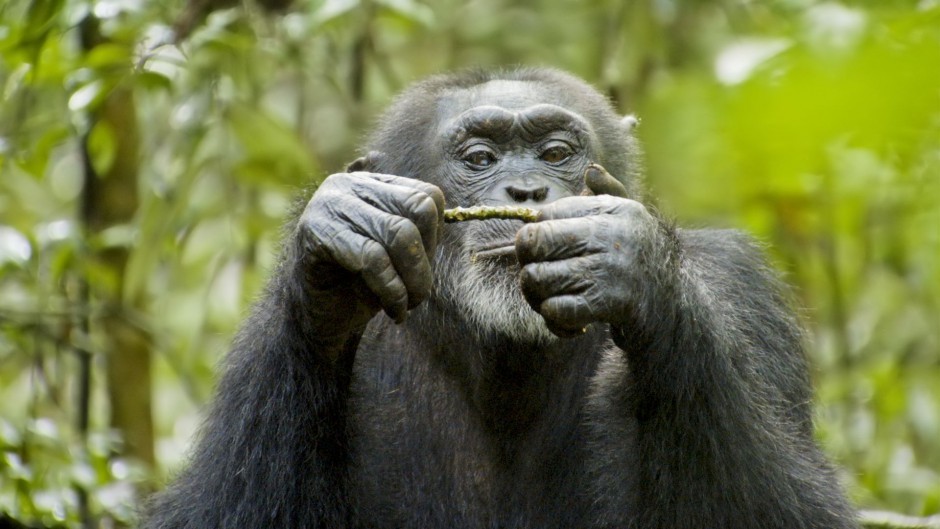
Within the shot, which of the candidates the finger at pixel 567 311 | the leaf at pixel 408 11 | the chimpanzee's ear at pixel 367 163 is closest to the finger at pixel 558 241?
the finger at pixel 567 311

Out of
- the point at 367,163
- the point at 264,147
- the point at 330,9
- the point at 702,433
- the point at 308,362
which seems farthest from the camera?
the point at 264,147

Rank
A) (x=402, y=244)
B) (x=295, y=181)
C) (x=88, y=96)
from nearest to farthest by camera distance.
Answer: (x=402, y=244), (x=88, y=96), (x=295, y=181)

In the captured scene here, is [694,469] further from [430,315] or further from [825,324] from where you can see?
[825,324]

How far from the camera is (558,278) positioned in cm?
308

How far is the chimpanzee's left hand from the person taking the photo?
122 inches

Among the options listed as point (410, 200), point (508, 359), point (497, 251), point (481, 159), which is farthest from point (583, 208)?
point (481, 159)

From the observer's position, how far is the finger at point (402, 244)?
3178 mm

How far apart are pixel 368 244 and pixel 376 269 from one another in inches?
3.2

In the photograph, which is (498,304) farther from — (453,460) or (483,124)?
(483,124)

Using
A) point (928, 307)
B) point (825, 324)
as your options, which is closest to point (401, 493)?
point (928, 307)

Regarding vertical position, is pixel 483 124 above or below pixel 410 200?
above

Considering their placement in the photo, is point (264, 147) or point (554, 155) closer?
point (554, 155)

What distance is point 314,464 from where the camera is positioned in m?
3.72

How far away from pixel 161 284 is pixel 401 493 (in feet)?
13.7
